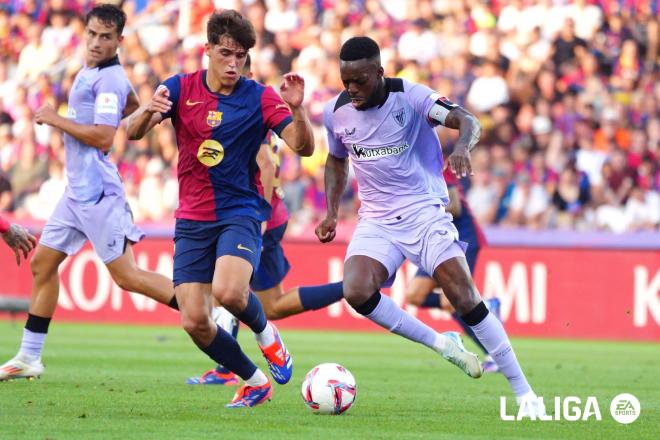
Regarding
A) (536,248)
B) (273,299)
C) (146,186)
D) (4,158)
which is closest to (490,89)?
(536,248)

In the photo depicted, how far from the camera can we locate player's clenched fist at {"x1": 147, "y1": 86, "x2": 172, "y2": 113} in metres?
7.68

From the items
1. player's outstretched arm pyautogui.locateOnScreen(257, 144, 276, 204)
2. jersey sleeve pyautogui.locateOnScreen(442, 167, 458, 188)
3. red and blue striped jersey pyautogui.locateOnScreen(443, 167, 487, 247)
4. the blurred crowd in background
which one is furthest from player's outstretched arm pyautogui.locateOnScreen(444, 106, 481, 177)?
the blurred crowd in background

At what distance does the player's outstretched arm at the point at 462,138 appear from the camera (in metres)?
7.00

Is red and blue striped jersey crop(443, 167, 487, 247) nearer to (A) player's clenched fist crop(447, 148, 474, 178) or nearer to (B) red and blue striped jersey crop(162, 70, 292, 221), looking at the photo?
(B) red and blue striped jersey crop(162, 70, 292, 221)

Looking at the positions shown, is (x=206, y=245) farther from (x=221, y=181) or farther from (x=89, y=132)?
(x=89, y=132)

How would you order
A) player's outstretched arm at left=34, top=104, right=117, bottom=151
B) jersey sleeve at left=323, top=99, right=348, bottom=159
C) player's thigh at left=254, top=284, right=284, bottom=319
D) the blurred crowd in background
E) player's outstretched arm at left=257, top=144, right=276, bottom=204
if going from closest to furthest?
jersey sleeve at left=323, top=99, right=348, bottom=159
player's outstretched arm at left=34, top=104, right=117, bottom=151
player's outstretched arm at left=257, top=144, right=276, bottom=204
player's thigh at left=254, top=284, right=284, bottom=319
the blurred crowd in background

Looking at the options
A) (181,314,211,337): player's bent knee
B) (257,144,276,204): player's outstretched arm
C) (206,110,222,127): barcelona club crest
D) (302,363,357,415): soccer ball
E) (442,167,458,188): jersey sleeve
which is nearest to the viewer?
(302,363,357,415): soccer ball

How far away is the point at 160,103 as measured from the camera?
771 centimetres

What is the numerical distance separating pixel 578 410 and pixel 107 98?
4069mm

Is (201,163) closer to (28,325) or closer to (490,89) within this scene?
(28,325)

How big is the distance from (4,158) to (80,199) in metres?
11.8

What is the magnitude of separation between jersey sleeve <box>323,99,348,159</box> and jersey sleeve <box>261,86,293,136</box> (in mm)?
384

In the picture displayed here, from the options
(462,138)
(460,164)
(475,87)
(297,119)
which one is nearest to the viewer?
(460,164)

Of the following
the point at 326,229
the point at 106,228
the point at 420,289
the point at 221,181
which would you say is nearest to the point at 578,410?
the point at 326,229
